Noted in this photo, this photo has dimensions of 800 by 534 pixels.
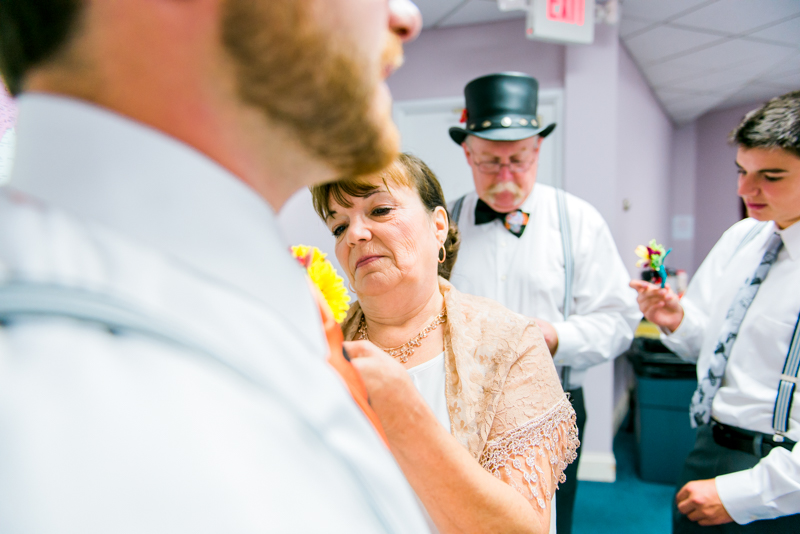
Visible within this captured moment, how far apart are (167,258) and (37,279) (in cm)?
6

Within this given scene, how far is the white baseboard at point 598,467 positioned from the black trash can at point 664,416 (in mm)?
229

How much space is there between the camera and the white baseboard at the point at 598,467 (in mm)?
2920

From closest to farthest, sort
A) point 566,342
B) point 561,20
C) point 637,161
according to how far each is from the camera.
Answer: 1. point 566,342
2. point 561,20
3. point 637,161

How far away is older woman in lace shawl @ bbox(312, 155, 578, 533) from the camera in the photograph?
785mm

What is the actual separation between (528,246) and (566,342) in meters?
0.37

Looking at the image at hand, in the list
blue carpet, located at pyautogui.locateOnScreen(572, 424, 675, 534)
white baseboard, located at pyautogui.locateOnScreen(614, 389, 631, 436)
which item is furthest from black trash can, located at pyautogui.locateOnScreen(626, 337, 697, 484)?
white baseboard, located at pyautogui.locateOnScreen(614, 389, 631, 436)

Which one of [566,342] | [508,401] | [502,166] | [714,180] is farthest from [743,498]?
[714,180]

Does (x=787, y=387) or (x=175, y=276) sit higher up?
(x=175, y=276)

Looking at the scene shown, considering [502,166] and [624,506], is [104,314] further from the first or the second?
[624,506]

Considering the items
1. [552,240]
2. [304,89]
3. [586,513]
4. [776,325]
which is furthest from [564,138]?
[304,89]

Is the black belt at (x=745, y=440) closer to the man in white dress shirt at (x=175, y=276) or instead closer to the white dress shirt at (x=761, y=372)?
the white dress shirt at (x=761, y=372)

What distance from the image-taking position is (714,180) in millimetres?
6008

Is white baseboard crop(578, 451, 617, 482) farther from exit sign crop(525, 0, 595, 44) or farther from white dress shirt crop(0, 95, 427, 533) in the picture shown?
white dress shirt crop(0, 95, 427, 533)

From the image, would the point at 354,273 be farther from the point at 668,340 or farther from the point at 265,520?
the point at 668,340
